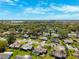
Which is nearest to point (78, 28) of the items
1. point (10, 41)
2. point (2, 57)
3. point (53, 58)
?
point (10, 41)

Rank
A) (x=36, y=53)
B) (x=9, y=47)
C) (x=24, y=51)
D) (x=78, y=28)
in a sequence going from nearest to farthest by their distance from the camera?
1. (x=36, y=53)
2. (x=24, y=51)
3. (x=9, y=47)
4. (x=78, y=28)

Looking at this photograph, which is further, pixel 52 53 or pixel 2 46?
pixel 2 46

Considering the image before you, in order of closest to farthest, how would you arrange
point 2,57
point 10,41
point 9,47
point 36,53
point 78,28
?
point 2,57 → point 36,53 → point 9,47 → point 10,41 → point 78,28

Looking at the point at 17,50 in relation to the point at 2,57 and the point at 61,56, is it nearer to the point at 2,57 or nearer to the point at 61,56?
the point at 2,57

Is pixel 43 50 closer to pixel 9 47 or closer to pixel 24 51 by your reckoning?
pixel 24 51

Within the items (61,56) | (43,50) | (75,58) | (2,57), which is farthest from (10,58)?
(75,58)

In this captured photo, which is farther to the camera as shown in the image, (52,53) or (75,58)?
(52,53)

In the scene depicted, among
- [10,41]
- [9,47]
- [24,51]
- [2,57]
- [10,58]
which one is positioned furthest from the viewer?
[10,41]

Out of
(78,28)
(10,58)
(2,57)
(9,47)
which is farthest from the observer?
(78,28)

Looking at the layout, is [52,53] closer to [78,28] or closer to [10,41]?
[10,41]
